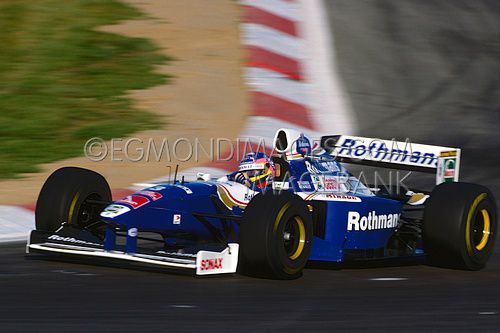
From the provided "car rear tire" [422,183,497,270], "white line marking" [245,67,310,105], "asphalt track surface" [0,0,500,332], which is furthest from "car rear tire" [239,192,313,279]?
"white line marking" [245,67,310,105]

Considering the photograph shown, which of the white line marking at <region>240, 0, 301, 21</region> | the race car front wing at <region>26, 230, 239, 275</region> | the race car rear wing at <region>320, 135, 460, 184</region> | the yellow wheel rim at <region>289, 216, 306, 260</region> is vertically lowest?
the race car front wing at <region>26, 230, 239, 275</region>

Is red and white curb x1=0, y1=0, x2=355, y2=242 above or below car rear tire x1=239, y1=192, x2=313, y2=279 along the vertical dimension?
above

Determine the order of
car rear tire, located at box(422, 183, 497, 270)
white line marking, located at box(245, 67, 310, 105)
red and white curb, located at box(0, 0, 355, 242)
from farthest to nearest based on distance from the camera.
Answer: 1. white line marking, located at box(245, 67, 310, 105)
2. red and white curb, located at box(0, 0, 355, 242)
3. car rear tire, located at box(422, 183, 497, 270)

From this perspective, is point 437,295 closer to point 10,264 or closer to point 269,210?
point 269,210

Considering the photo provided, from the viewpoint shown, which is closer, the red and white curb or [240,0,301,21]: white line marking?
the red and white curb

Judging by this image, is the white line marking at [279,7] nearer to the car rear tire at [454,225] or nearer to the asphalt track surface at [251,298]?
the asphalt track surface at [251,298]

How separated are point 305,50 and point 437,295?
28.1 feet

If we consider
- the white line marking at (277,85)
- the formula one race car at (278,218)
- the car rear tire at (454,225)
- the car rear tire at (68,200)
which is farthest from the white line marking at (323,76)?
the car rear tire at (68,200)

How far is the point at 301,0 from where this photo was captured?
1692 centimetres

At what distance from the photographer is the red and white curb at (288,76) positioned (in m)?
12.7

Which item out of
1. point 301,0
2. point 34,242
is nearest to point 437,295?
point 34,242

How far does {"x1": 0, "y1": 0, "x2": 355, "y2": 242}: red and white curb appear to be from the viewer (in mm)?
12719

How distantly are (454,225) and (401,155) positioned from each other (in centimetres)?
112

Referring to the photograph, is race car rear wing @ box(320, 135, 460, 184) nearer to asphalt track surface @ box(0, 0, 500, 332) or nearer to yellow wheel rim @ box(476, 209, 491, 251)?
yellow wheel rim @ box(476, 209, 491, 251)
